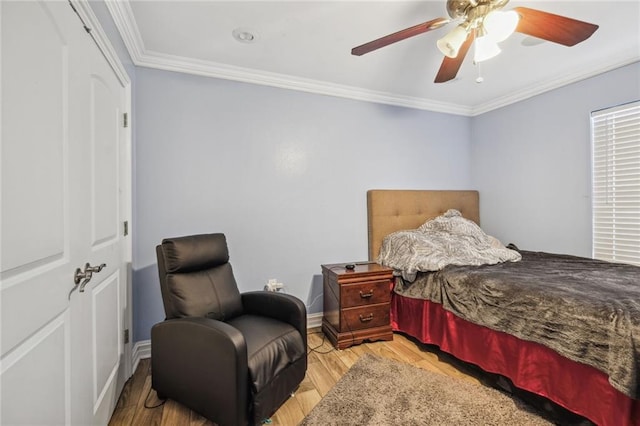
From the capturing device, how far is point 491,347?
1890mm

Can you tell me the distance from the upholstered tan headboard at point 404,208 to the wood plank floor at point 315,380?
3.13 ft

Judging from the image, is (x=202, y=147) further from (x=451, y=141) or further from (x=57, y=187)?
(x=451, y=141)

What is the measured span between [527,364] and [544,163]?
2.22 metres

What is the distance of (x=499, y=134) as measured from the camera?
3.38 meters

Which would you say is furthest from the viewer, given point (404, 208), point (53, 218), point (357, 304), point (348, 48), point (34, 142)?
point (404, 208)

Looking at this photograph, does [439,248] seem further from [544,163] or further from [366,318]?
[544,163]

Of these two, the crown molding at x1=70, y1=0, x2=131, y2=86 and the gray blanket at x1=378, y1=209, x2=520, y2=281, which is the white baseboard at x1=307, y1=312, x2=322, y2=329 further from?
the crown molding at x1=70, y1=0, x2=131, y2=86

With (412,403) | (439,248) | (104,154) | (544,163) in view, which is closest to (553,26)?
(439,248)

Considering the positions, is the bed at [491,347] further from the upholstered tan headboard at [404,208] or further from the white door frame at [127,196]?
the white door frame at [127,196]

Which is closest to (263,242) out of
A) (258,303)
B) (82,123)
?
(258,303)

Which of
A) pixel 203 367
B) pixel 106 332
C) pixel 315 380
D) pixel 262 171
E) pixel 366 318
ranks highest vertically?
pixel 262 171

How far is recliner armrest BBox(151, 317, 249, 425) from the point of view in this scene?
4.51 ft

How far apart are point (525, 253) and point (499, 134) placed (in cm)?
144

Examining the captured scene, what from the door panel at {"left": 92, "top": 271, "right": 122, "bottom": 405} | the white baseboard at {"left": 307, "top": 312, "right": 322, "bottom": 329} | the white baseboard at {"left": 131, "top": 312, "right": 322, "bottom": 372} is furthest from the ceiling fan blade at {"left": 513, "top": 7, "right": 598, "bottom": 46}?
the white baseboard at {"left": 131, "top": 312, "right": 322, "bottom": 372}
